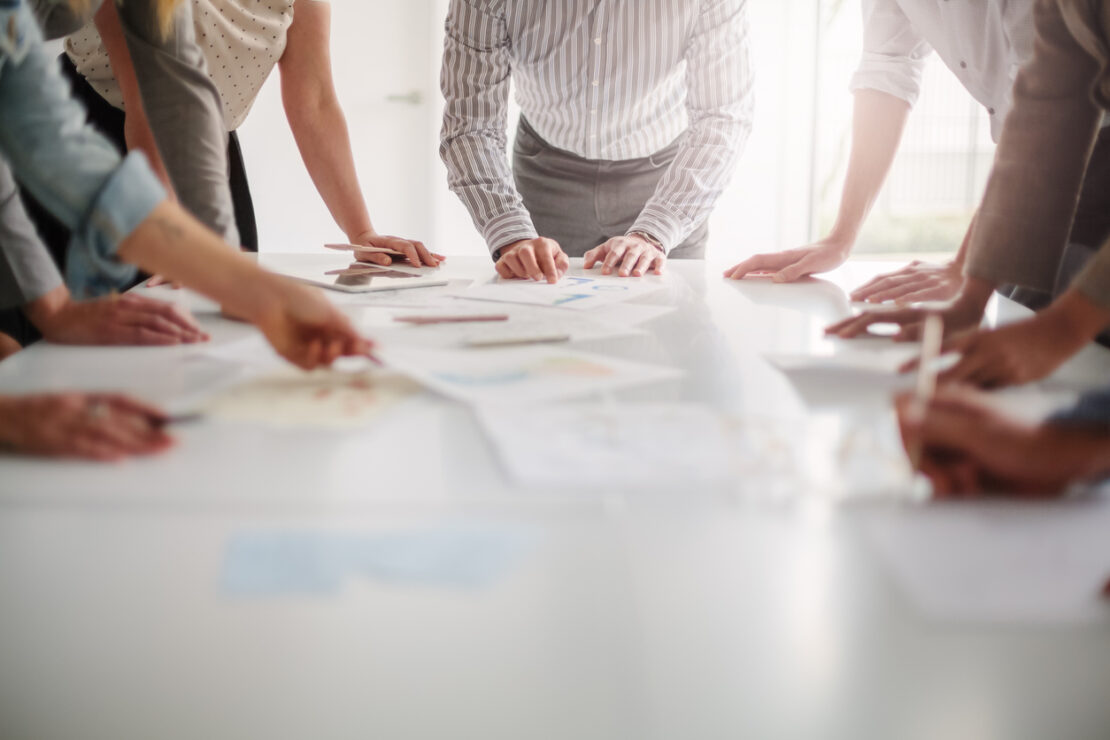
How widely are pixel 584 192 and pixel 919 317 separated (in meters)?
0.99

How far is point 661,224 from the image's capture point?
1.43 meters

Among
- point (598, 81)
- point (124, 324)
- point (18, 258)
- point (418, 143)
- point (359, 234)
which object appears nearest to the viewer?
point (124, 324)

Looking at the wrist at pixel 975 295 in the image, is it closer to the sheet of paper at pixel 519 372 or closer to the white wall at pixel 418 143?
the sheet of paper at pixel 519 372

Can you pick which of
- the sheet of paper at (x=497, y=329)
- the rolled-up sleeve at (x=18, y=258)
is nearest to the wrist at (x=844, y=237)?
the sheet of paper at (x=497, y=329)

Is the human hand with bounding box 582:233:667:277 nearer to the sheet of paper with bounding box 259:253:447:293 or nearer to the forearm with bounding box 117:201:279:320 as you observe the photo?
the sheet of paper with bounding box 259:253:447:293

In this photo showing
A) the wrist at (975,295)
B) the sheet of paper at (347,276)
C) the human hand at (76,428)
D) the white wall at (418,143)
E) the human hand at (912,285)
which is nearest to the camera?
the human hand at (76,428)

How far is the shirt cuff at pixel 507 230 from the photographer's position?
4.75 feet

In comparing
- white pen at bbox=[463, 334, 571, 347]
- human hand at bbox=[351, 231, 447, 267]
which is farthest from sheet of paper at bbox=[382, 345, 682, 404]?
human hand at bbox=[351, 231, 447, 267]

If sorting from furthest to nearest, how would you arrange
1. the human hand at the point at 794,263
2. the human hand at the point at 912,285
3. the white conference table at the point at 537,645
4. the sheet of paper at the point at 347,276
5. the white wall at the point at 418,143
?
1. the white wall at the point at 418,143
2. the human hand at the point at 794,263
3. the sheet of paper at the point at 347,276
4. the human hand at the point at 912,285
5. the white conference table at the point at 537,645

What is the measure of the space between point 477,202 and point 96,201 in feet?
2.96

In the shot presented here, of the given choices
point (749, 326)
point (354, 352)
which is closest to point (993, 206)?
point (749, 326)

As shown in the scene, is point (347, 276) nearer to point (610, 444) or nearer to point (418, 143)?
point (610, 444)

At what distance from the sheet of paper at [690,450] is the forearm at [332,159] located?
99 centimetres

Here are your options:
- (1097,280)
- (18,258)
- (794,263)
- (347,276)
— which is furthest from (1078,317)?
(18,258)
